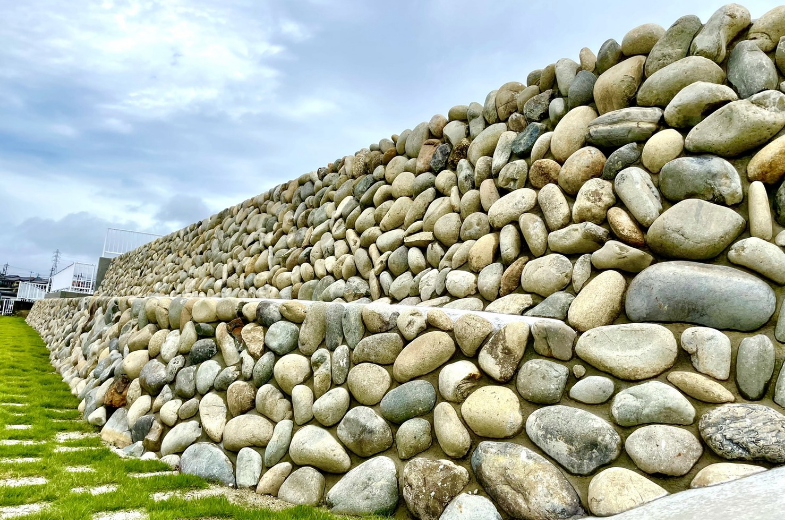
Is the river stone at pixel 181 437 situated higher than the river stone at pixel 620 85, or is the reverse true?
the river stone at pixel 620 85

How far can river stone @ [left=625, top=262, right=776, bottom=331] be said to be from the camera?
2002mm

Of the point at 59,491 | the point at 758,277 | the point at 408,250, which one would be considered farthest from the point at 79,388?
the point at 758,277

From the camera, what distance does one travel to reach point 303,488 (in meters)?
2.20

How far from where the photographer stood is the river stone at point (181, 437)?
9.15 feet

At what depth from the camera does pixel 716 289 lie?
6.71 feet

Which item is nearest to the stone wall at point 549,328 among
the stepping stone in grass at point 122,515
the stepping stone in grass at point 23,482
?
the stepping stone in grass at point 122,515

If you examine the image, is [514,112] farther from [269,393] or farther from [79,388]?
[79,388]

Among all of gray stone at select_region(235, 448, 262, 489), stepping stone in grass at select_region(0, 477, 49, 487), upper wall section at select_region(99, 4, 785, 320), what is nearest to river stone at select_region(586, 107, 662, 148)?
upper wall section at select_region(99, 4, 785, 320)

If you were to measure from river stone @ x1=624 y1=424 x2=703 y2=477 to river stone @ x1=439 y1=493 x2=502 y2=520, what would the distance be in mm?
548

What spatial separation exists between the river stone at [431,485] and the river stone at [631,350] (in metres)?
0.72

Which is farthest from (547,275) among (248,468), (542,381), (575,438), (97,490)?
(97,490)

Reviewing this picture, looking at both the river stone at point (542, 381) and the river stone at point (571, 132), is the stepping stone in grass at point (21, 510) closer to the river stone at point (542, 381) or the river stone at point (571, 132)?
the river stone at point (542, 381)

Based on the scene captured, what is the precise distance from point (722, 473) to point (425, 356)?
1.18 m

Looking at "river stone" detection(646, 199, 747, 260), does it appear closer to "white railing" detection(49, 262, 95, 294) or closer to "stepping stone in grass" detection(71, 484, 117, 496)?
"stepping stone in grass" detection(71, 484, 117, 496)
